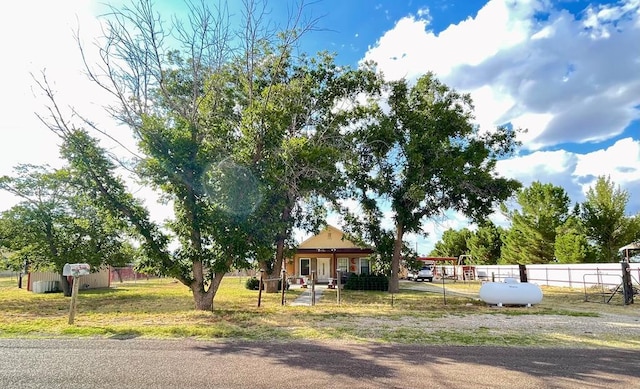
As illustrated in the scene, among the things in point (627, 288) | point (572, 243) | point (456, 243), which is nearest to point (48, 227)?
point (627, 288)

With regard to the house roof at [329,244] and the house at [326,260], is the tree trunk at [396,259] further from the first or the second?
the house at [326,260]

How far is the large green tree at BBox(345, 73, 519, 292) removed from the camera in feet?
68.3

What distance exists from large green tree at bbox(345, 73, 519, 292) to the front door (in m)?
8.47

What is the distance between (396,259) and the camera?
23.6 meters

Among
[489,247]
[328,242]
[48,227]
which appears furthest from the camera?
[489,247]

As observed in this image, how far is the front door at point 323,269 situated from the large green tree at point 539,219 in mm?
14836

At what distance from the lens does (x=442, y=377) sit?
534cm

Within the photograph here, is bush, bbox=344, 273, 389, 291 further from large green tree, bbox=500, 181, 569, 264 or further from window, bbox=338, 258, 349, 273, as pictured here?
large green tree, bbox=500, 181, 569, 264

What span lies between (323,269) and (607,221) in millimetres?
21290

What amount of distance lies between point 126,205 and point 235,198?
3.27m

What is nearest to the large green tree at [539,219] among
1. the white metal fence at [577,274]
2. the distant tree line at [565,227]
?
the distant tree line at [565,227]

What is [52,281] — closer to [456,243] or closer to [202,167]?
[202,167]

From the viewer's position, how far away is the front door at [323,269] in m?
31.1

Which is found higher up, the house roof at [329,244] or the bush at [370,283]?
the house roof at [329,244]
